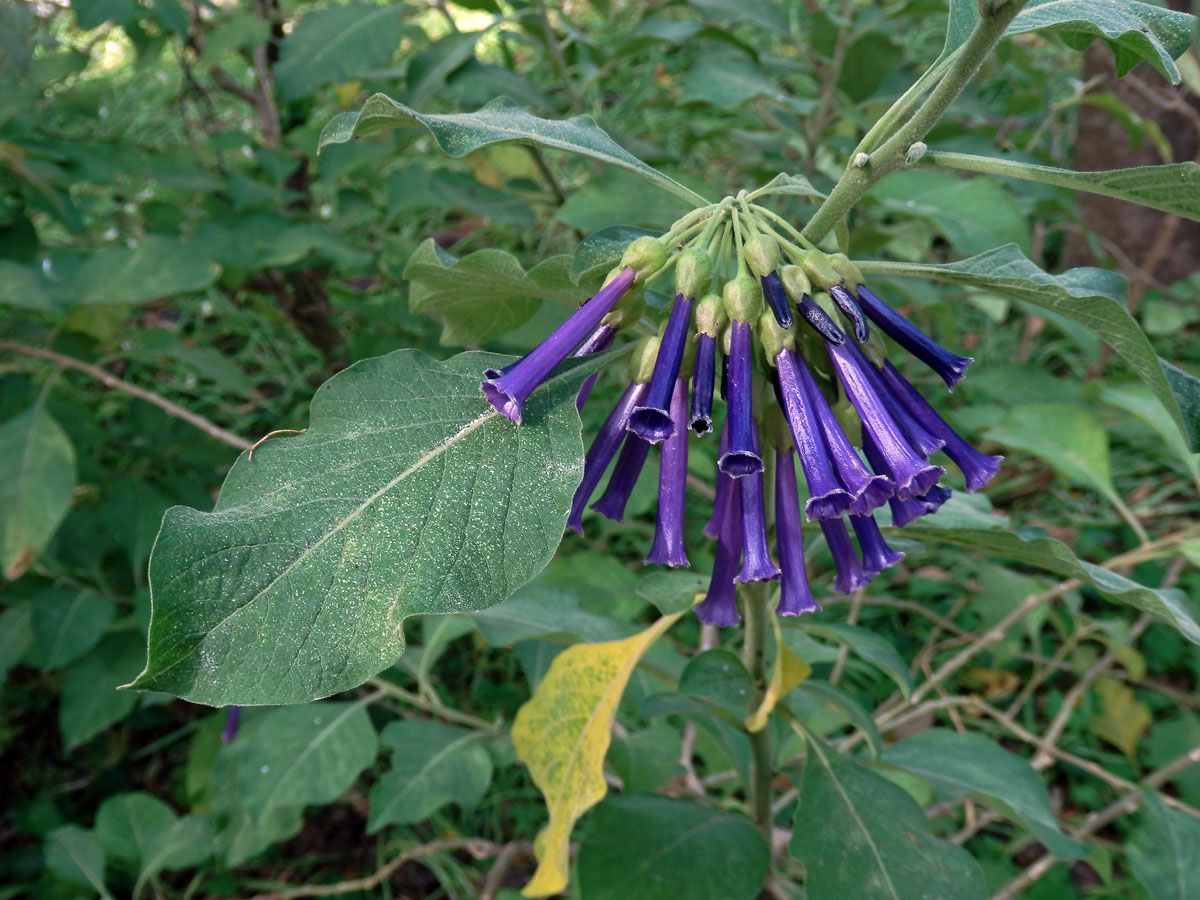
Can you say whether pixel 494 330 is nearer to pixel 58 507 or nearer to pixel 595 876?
pixel 595 876

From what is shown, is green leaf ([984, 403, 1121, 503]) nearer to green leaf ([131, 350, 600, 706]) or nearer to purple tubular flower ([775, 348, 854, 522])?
purple tubular flower ([775, 348, 854, 522])

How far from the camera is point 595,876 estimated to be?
162 centimetres

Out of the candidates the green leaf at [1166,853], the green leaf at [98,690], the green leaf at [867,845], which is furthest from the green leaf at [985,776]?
the green leaf at [98,690]

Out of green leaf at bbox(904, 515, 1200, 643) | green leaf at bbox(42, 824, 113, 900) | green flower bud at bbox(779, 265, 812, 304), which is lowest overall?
green leaf at bbox(42, 824, 113, 900)

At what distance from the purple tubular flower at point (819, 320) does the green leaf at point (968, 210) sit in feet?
4.37

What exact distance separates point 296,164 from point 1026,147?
9.11 feet

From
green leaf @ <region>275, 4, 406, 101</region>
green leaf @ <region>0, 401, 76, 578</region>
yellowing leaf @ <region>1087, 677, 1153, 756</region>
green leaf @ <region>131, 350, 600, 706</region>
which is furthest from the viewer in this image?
yellowing leaf @ <region>1087, 677, 1153, 756</region>

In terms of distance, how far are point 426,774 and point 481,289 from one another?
4.26 feet

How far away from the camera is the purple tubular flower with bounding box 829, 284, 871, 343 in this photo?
3.72 ft

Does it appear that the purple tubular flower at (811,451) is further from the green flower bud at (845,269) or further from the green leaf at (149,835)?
the green leaf at (149,835)

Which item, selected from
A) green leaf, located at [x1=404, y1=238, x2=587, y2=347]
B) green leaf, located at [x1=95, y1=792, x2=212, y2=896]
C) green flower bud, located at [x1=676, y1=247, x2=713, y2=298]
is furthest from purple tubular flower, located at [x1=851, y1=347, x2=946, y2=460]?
green leaf, located at [x1=95, y1=792, x2=212, y2=896]

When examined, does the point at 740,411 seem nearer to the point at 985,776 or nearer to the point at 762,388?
the point at 762,388

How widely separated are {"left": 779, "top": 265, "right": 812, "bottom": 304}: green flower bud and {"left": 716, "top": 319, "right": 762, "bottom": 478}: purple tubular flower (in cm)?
7

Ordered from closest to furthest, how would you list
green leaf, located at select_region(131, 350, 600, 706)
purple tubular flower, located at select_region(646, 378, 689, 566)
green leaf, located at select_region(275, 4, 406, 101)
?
green leaf, located at select_region(131, 350, 600, 706) → purple tubular flower, located at select_region(646, 378, 689, 566) → green leaf, located at select_region(275, 4, 406, 101)
